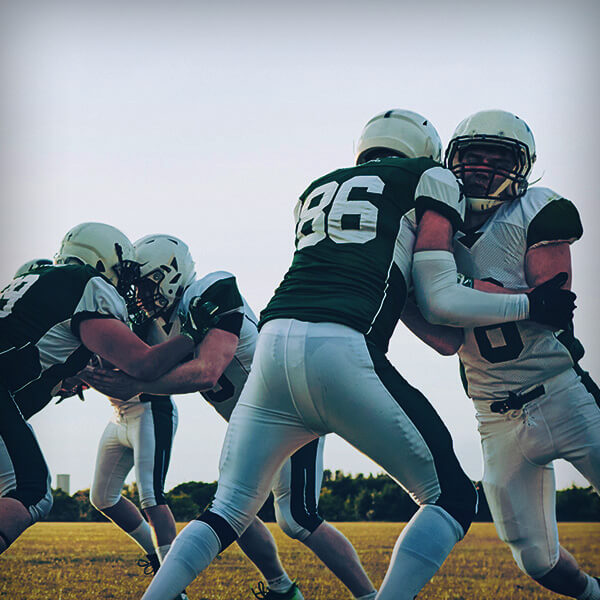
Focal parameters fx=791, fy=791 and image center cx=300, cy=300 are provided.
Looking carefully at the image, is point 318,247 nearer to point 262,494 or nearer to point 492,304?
point 492,304

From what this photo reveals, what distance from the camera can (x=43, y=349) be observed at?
3.46 m

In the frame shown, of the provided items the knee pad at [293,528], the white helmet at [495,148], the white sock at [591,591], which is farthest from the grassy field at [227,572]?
the white helmet at [495,148]

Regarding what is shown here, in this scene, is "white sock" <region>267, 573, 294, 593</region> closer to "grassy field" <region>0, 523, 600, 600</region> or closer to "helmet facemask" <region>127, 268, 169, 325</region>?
"grassy field" <region>0, 523, 600, 600</region>

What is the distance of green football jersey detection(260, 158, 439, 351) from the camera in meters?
2.71

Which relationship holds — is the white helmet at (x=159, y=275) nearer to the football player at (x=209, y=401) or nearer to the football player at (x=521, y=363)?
the football player at (x=209, y=401)

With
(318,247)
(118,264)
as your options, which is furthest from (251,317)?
(318,247)

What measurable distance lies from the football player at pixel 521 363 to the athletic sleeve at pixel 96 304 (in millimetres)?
1531

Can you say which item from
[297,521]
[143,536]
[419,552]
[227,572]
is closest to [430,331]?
[419,552]

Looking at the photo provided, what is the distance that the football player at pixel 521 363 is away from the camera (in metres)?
3.17

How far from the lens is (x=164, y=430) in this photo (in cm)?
495

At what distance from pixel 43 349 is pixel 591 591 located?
2577 millimetres

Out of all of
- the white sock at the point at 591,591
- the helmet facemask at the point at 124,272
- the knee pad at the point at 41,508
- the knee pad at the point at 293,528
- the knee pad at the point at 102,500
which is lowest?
the knee pad at the point at 102,500

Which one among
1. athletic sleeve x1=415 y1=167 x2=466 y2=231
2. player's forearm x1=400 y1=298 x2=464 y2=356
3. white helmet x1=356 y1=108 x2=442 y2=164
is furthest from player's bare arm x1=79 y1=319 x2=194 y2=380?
athletic sleeve x1=415 y1=167 x2=466 y2=231

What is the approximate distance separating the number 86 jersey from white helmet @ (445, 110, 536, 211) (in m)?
0.08
